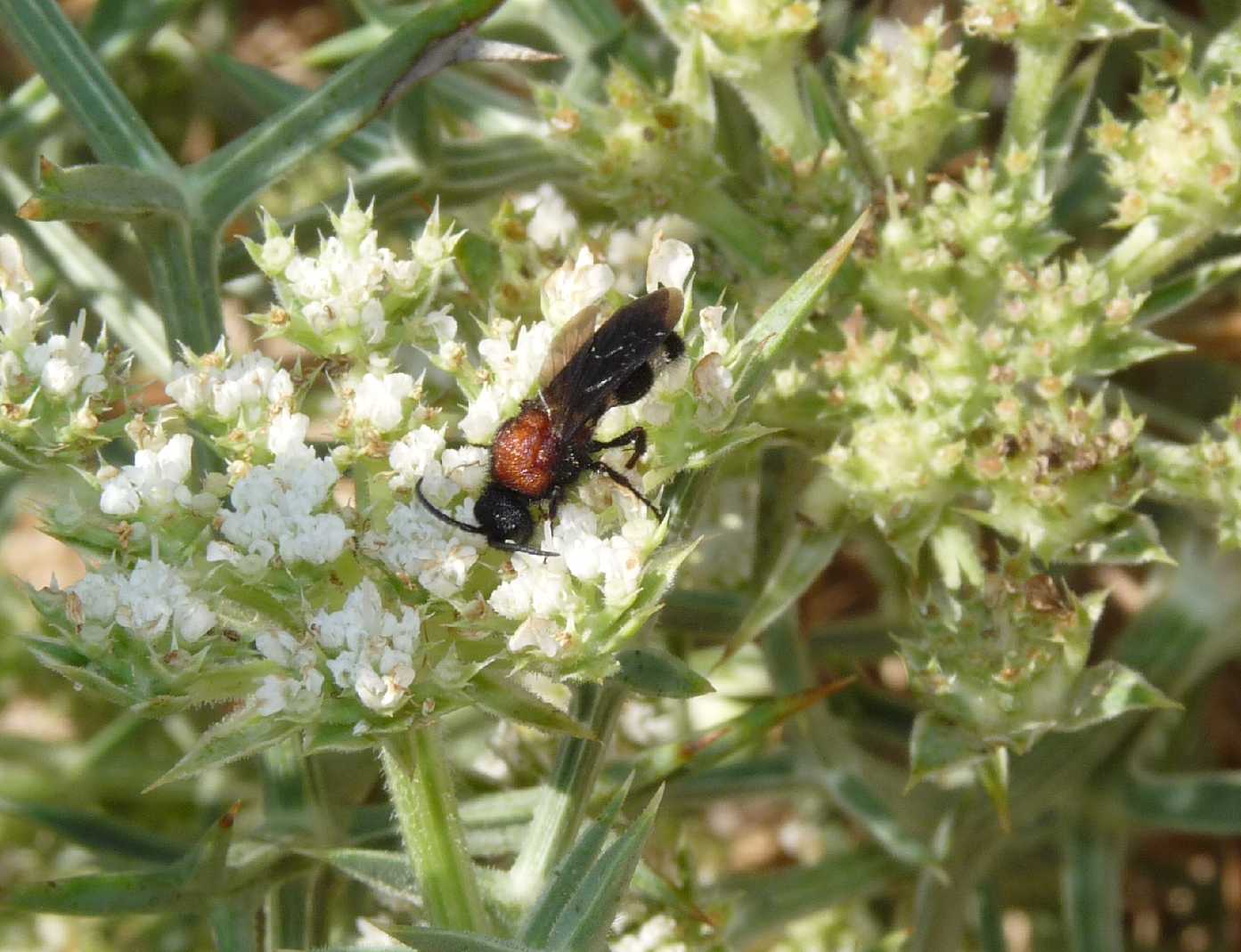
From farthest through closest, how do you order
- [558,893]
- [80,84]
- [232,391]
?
[80,84] → [232,391] → [558,893]

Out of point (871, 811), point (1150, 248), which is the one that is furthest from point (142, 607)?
point (1150, 248)

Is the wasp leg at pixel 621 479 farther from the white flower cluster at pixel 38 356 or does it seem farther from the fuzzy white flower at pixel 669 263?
the white flower cluster at pixel 38 356

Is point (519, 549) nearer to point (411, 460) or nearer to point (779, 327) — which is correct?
point (411, 460)

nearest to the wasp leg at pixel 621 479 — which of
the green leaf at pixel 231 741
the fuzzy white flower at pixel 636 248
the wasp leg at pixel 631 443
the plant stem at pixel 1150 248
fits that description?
the wasp leg at pixel 631 443

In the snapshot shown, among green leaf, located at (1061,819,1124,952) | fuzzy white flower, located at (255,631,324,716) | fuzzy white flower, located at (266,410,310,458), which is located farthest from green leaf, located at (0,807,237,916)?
green leaf, located at (1061,819,1124,952)

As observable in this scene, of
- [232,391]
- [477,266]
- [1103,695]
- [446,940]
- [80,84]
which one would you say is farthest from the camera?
[477,266]

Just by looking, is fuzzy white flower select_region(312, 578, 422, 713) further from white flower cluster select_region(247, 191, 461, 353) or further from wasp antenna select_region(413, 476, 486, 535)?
white flower cluster select_region(247, 191, 461, 353)
